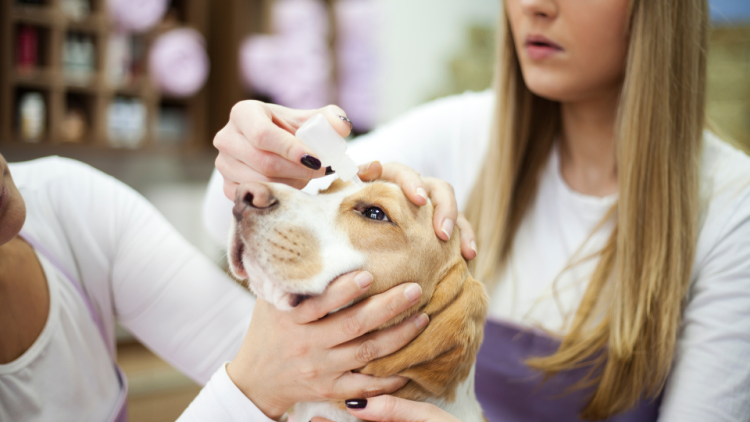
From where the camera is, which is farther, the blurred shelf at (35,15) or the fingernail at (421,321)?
the blurred shelf at (35,15)

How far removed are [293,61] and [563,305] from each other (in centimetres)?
301

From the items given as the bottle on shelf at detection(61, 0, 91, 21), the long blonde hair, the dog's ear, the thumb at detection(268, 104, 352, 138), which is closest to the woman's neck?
the long blonde hair

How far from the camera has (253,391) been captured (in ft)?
2.43

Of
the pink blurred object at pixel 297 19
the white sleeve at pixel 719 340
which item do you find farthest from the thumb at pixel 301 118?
the pink blurred object at pixel 297 19

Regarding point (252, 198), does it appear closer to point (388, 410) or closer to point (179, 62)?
point (388, 410)

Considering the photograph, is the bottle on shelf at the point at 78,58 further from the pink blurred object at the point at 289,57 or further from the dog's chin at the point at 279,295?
the dog's chin at the point at 279,295

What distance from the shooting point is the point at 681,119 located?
3.62 feet

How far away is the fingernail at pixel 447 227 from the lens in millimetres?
838

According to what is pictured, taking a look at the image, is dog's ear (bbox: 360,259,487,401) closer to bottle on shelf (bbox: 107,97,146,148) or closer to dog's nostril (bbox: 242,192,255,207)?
dog's nostril (bbox: 242,192,255,207)

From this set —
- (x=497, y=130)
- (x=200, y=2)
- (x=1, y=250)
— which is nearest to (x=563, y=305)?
(x=497, y=130)

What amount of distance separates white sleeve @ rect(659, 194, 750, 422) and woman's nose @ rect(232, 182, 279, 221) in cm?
95

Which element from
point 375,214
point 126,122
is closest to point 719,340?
point 375,214

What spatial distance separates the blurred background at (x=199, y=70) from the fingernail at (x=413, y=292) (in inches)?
50.2

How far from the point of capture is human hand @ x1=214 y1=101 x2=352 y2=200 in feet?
2.42
